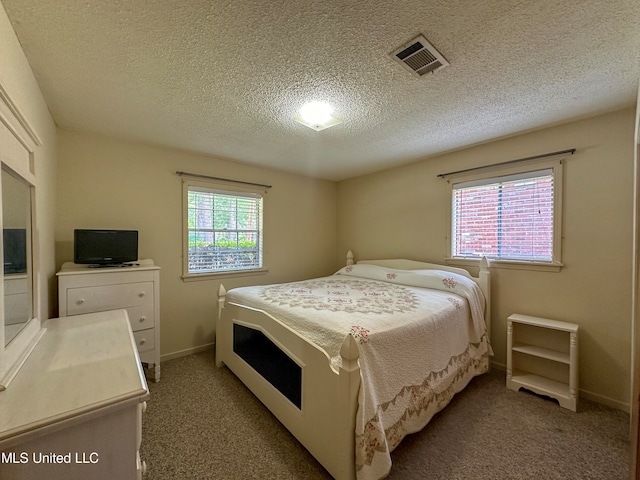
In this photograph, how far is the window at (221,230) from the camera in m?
3.07

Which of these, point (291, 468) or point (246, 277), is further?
point (246, 277)

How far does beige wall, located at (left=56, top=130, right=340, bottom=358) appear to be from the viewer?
239cm

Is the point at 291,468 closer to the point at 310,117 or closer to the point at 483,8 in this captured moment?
the point at 310,117

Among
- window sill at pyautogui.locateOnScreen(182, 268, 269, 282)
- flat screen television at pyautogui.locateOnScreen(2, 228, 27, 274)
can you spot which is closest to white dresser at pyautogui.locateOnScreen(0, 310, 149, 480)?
flat screen television at pyautogui.locateOnScreen(2, 228, 27, 274)

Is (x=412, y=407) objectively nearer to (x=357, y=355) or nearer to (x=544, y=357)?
(x=357, y=355)

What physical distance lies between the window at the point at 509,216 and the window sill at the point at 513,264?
26 millimetres

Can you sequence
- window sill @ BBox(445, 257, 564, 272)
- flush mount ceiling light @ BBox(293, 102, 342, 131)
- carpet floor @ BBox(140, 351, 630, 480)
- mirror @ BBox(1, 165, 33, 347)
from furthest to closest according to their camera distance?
1. window sill @ BBox(445, 257, 564, 272)
2. flush mount ceiling light @ BBox(293, 102, 342, 131)
3. carpet floor @ BBox(140, 351, 630, 480)
4. mirror @ BBox(1, 165, 33, 347)

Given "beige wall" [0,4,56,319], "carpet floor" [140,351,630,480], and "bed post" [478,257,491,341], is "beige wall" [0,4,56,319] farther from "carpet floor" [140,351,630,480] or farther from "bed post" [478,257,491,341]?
"bed post" [478,257,491,341]

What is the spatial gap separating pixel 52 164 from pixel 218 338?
82.3 inches

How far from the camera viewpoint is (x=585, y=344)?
2.18 meters

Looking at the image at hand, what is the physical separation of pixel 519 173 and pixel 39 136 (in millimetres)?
3872

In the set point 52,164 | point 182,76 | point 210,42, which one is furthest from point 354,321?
point 52,164

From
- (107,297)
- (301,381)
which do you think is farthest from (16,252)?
(301,381)

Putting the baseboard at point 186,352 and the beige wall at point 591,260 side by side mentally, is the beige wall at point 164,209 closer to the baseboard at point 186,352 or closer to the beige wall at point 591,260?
the baseboard at point 186,352
